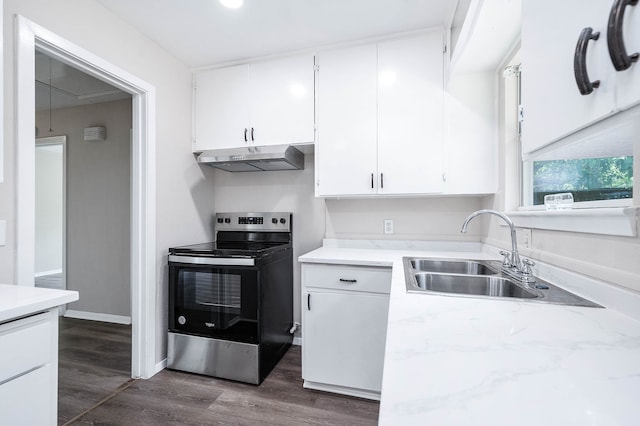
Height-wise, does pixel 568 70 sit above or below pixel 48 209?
above

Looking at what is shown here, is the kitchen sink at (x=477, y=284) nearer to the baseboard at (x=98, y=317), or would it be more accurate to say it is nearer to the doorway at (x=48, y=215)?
the baseboard at (x=98, y=317)

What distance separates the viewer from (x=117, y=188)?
3.12 m

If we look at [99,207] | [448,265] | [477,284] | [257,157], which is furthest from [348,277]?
[99,207]

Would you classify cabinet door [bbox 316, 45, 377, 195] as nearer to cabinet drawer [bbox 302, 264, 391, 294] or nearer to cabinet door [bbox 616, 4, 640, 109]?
cabinet drawer [bbox 302, 264, 391, 294]

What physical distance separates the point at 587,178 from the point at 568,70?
880mm

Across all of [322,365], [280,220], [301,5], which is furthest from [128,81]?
[322,365]

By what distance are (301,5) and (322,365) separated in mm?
2235

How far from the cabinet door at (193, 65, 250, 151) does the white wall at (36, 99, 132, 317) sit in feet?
3.80

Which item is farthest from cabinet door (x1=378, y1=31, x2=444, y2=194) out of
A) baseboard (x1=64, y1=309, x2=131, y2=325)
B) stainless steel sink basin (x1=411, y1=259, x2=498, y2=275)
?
baseboard (x1=64, y1=309, x2=131, y2=325)

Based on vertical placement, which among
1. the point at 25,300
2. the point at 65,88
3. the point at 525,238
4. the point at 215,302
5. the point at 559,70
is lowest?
the point at 215,302

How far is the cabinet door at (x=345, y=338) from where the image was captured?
180 cm

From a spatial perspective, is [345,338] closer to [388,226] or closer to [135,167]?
[388,226]

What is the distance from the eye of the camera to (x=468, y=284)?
137 centimetres

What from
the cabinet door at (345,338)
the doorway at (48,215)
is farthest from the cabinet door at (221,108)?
the doorway at (48,215)
